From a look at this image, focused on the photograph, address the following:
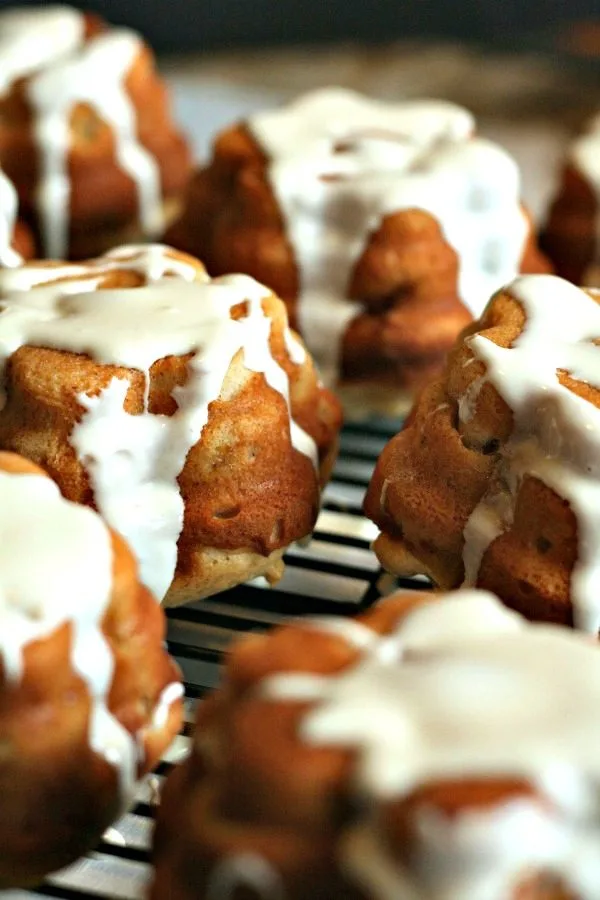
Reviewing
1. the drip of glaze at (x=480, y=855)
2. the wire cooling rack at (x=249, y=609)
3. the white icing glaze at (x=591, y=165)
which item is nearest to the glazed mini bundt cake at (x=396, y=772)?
the drip of glaze at (x=480, y=855)

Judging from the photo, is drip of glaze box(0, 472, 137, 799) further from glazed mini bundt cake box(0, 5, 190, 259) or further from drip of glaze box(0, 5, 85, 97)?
drip of glaze box(0, 5, 85, 97)

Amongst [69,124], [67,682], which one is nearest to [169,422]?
[67,682]

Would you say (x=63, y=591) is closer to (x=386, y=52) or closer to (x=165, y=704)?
(x=165, y=704)

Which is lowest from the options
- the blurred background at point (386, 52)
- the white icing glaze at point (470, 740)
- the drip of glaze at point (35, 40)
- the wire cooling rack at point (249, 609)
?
the wire cooling rack at point (249, 609)

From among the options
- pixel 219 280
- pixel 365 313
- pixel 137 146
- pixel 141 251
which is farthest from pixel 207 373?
pixel 137 146

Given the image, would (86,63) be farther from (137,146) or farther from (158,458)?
(158,458)

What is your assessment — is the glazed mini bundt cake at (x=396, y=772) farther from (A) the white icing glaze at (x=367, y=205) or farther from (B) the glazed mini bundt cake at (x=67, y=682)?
(A) the white icing glaze at (x=367, y=205)

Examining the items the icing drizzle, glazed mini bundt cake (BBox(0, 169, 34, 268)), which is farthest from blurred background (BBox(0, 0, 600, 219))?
glazed mini bundt cake (BBox(0, 169, 34, 268))
